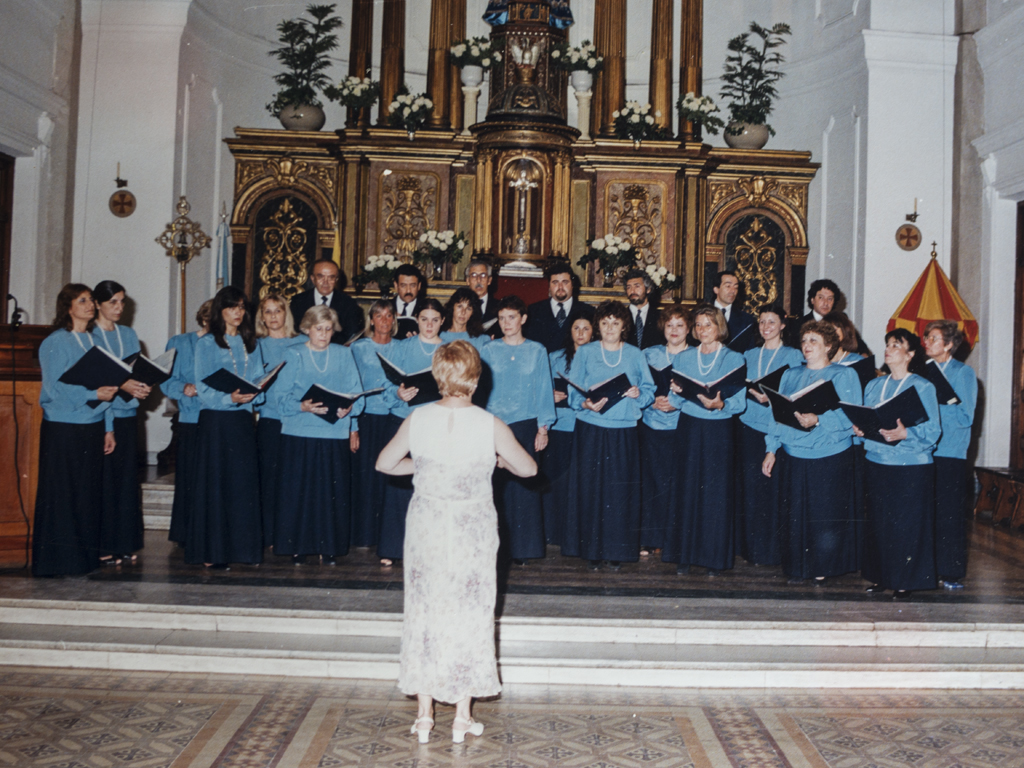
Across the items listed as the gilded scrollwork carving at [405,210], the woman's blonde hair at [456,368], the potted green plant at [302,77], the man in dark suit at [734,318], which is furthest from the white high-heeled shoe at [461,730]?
the potted green plant at [302,77]

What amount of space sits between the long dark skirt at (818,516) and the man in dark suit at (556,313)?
1886mm

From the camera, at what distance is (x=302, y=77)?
404 inches

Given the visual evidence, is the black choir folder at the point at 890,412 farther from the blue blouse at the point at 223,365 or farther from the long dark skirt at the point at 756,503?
the blue blouse at the point at 223,365

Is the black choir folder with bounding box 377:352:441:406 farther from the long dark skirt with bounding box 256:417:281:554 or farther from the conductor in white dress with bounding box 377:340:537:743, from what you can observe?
the conductor in white dress with bounding box 377:340:537:743

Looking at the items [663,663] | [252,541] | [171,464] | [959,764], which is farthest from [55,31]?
[959,764]

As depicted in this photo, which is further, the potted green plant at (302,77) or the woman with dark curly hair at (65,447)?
the potted green plant at (302,77)

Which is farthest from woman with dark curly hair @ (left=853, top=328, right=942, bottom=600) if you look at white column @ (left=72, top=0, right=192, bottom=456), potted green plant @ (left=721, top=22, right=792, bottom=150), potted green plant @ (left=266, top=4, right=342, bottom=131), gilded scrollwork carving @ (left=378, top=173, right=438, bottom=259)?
potted green plant @ (left=266, top=4, right=342, bottom=131)

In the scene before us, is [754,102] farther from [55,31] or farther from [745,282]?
[55,31]

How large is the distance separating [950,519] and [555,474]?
244 cm

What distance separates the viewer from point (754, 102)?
417 inches

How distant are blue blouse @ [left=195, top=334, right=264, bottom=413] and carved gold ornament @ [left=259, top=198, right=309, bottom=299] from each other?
4741mm

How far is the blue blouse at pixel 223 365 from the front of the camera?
5543 mm

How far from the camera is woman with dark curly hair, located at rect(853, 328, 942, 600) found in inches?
206

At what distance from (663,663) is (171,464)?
6.02m
